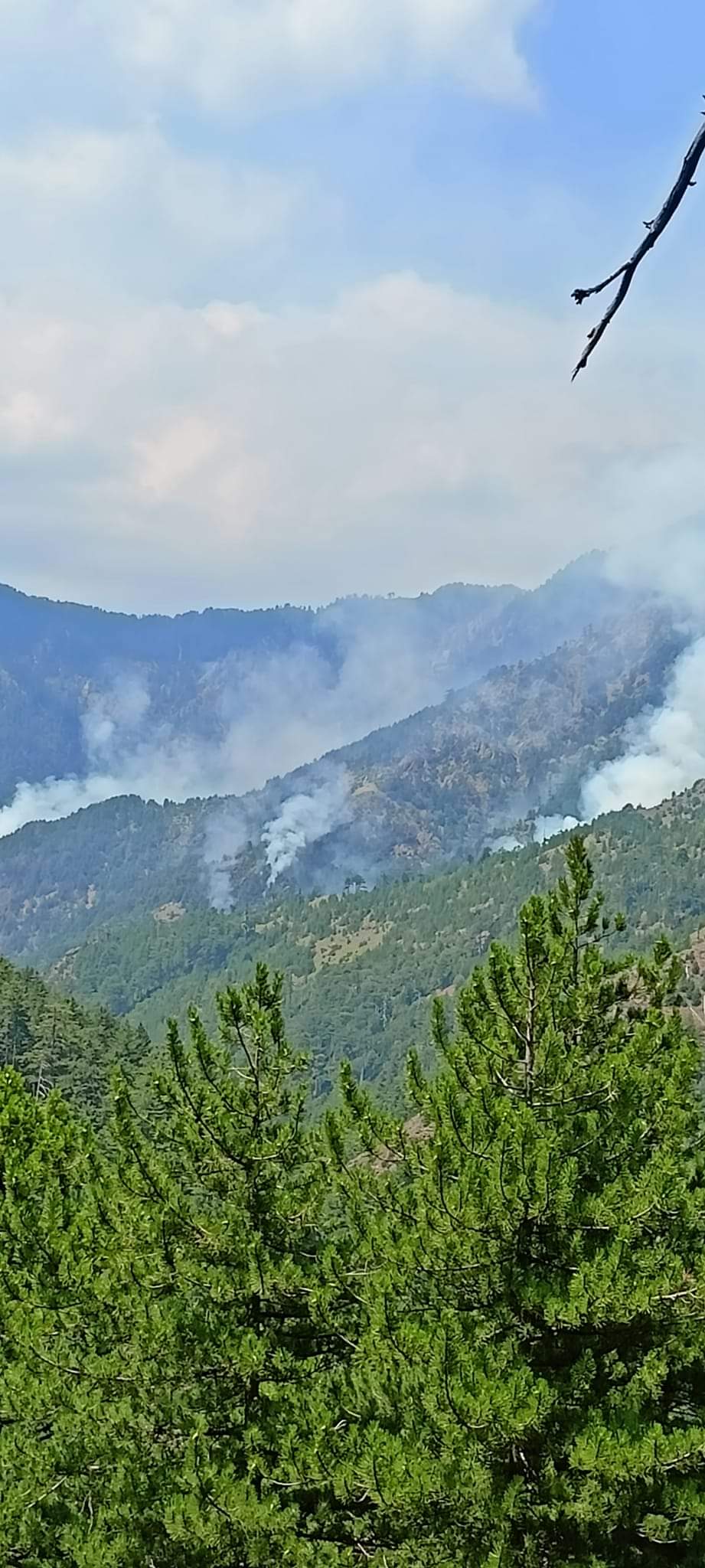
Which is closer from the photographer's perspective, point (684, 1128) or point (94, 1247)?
point (684, 1128)

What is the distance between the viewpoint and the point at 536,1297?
10188mm

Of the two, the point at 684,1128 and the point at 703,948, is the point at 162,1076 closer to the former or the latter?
the point at 684,1128

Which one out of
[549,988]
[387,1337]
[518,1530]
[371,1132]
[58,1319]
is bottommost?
[518,1530]

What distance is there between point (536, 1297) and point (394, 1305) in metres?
1.58

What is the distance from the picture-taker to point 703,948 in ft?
548

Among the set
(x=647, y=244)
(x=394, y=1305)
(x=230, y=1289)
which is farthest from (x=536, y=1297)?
(x=647, y=244)

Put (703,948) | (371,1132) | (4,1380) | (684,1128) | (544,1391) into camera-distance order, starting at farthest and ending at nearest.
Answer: (703,948) → (4,1380) → (371,1132) → (684,1128) → (544,1391)

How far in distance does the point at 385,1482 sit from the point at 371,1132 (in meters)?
3.35

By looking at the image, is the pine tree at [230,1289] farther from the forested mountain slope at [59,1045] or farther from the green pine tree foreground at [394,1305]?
the forested mountain slope at [59,1045]

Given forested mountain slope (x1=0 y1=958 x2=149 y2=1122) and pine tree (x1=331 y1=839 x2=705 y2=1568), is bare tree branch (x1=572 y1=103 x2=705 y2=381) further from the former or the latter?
forested mountain slope (x1=0 y1=958 x2=149 y2=1122)

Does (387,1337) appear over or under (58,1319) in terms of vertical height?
under

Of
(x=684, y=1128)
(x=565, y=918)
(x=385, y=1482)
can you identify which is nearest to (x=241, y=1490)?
(x=385, y=1482)

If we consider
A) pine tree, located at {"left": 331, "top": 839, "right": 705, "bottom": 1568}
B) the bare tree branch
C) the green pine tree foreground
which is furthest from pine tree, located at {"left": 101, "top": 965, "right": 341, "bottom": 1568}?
the bare tree branch

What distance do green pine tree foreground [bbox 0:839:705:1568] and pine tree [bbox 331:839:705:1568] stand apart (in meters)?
0.03
